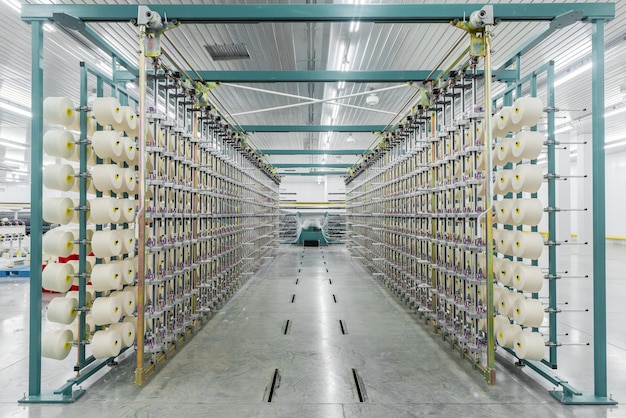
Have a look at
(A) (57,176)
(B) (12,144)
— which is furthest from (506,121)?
(B) (12,144)

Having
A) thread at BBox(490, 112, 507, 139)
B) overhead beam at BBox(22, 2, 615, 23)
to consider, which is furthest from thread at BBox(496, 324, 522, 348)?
overhead beam at BBox(22, 2, 615, 23)

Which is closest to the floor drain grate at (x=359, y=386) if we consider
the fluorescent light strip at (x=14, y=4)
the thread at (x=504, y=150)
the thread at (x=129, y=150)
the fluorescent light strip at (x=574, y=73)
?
the thread at (x=504, y=150)

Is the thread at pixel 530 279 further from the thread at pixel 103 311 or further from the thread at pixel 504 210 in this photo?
the thread at pixel 103 311

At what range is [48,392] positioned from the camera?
12.1ft

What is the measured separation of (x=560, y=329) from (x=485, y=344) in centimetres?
247

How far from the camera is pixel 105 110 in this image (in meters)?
3.73

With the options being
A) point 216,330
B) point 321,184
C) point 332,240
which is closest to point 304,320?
point 216,330

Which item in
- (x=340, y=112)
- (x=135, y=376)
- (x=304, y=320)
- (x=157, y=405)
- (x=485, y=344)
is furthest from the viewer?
(x=340, y=112)

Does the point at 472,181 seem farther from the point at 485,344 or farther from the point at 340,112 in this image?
the point at 340,112

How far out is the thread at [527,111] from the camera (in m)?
3.60

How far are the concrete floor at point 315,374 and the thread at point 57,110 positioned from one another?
2.63 metres

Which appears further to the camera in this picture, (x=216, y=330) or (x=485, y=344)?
(x=216, y=330)

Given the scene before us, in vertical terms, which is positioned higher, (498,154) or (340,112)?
(340,112)

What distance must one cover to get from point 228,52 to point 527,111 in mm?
6456
